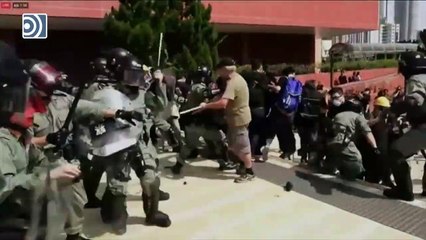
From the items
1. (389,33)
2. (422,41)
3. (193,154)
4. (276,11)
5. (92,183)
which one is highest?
(276,11)

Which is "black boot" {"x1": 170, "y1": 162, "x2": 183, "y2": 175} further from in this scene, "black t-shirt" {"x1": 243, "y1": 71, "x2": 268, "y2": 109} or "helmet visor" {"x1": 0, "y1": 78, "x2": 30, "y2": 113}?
"helmet visor" {"x1": 0, "y1": 78, "x2": 30, "y2": 113}

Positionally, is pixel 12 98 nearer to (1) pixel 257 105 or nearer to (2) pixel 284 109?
(1) pixel 257 105

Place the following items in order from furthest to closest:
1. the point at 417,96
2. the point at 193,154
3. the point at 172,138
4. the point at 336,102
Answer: the point at 193,154, the point at 172,138, the point at 336,102, the point at 417,96

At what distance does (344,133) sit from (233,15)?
1438cm

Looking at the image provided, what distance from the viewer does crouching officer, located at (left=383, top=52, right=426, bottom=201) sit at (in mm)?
6617

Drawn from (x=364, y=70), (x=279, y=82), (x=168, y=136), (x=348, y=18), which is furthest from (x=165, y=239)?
(x=348, y=18)

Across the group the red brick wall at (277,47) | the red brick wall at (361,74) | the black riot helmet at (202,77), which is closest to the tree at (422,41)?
the black riot helmet at (202,77)

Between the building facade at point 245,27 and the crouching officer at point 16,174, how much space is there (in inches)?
440

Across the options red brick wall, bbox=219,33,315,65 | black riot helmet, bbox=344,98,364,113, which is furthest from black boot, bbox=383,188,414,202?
red brick wall, bbox=219,33,315,65

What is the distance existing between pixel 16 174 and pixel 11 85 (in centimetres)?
43

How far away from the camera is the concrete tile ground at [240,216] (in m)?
5.72

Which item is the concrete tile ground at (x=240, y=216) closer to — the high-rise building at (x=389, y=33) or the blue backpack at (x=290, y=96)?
the blue backpack at (x=290, y=96)

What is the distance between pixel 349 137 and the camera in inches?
294

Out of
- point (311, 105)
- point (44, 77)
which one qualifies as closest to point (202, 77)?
point (311, 105)
